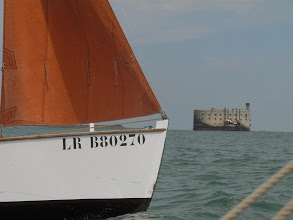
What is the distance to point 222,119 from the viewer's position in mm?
130375

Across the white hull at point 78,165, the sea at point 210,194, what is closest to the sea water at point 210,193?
the sea at point 210,194

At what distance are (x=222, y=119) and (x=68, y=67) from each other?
123m

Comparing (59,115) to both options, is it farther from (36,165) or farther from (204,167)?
(204,167)

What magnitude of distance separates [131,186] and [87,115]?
1.72 metres

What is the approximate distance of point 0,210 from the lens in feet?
29.2

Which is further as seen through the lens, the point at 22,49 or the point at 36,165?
the point at 22,49

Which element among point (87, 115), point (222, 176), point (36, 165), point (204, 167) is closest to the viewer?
point (36, 165)

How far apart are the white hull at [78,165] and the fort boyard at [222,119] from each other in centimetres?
11887

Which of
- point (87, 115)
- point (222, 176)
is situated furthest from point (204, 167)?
point (87, 115)

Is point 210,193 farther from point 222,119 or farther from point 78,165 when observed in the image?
point 222,119

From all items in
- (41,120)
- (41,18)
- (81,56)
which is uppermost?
(41,18)

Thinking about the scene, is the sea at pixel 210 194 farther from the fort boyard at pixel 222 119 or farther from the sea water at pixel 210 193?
the fort boyard at pixel 222 119

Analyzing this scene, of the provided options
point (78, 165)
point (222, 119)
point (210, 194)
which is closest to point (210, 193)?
point (210, 194)

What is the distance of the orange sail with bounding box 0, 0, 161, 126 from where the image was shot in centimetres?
934
